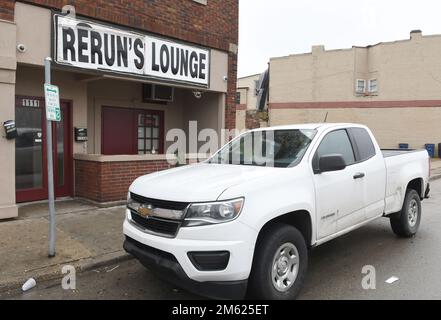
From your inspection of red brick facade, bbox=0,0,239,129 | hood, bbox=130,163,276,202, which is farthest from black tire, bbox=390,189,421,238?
red brick facade, bbox=0,0,239,129

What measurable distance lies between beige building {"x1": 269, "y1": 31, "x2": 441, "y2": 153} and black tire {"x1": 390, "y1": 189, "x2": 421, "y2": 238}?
62.4ft

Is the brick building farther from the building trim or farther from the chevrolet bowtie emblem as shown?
the building trim

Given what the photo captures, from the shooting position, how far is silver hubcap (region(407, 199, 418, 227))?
248 inches

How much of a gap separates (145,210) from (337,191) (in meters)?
2.17

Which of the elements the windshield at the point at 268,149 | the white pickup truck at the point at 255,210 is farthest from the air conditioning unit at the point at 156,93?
the white pickup truck at the point at 255,210

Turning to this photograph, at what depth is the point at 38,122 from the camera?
8078 mm

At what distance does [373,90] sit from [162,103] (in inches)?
734

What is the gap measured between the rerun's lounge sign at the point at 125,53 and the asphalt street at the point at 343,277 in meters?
4.21

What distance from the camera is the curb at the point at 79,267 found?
14.0ft

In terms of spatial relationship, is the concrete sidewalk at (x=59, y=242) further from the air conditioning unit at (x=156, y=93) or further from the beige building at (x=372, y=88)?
the beige building at (x=372, y=88)

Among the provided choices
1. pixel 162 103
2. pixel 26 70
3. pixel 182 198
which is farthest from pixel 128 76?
pixel 182 198

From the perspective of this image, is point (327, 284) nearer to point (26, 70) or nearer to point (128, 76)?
point (128, 76)
